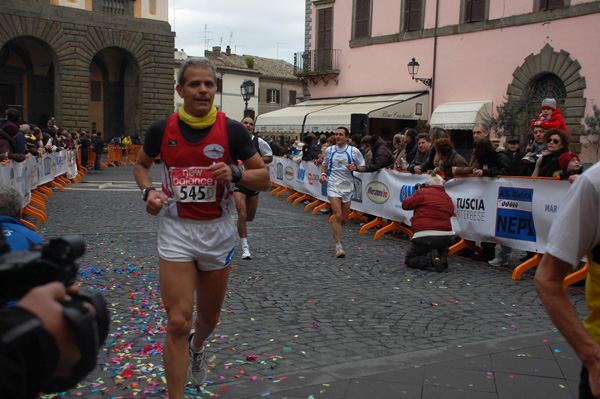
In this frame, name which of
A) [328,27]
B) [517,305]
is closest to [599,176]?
[517,305]

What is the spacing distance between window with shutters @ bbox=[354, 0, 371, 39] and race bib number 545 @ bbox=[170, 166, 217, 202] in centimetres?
2822

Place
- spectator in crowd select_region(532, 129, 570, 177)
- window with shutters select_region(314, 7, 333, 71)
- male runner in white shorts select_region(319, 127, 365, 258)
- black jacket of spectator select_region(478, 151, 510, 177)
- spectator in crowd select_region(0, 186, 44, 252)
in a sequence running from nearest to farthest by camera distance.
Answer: spectator in crowd select_region(0, 186, 44, 252), spectator in crowd select_region(532, 129, 570, 177), black jacket of spectator select_region(478, 151, 510, 177), male runner in white shorts select_region(319, 127, 365, 258), window with shutters select_region(314, 7, 333, 71)

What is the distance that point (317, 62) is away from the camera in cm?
3322

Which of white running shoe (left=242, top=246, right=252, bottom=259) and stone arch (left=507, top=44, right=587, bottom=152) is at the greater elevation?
stone arch (left=507, top=44, right=587, bottom=152)

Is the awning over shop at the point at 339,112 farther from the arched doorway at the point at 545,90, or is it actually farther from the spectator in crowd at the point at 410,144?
the spectator in crowd at the point at 410,144

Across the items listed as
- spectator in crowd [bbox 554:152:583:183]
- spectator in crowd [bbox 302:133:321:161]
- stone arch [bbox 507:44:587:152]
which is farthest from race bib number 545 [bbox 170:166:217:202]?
stone arch [bbox 507:44:587:152]

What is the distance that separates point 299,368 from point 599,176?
2.82 metres

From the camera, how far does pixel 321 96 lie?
33.6 m

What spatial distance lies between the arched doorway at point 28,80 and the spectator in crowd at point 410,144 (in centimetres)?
3052

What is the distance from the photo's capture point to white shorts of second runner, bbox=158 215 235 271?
11.2 feet

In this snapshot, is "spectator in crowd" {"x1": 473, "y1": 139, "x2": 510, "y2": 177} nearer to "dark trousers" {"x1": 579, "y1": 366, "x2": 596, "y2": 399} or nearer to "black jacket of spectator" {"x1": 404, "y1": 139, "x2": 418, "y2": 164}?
"black jacket of spectator" {"x1": 404, "y1": 139, "x2": 418, "y2": 164}

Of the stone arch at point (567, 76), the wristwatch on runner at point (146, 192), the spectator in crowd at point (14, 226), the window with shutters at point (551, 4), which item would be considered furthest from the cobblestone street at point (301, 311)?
the window with shutters at point (551, 4)

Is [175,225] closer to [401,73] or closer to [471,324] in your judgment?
[471,324]

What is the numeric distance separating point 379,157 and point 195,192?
8.32m
